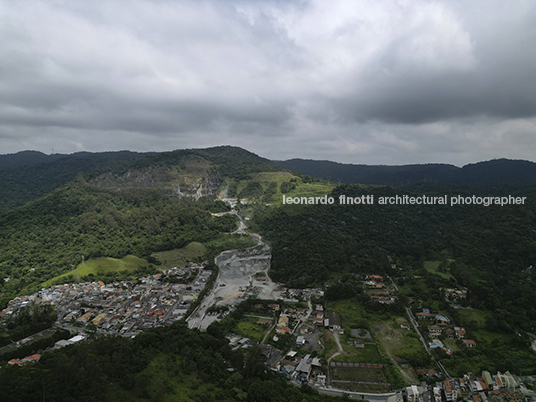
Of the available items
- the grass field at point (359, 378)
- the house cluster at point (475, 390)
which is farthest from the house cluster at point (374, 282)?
the house cluster at point (475, 390)

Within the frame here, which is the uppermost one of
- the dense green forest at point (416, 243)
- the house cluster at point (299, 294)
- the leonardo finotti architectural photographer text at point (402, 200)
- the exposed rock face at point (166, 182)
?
the exposed rock face at point (166, 182)

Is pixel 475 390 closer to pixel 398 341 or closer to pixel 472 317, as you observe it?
pixel 398 341

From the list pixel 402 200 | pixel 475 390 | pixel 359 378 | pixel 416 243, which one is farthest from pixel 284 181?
pixel 475 390

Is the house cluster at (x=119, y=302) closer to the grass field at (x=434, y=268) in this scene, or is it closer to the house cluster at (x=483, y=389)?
the house cluster at (x=483, y=389)

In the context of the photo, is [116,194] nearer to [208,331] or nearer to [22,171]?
[208,331]

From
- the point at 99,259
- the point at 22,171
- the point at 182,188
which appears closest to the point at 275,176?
the point at 182,188
